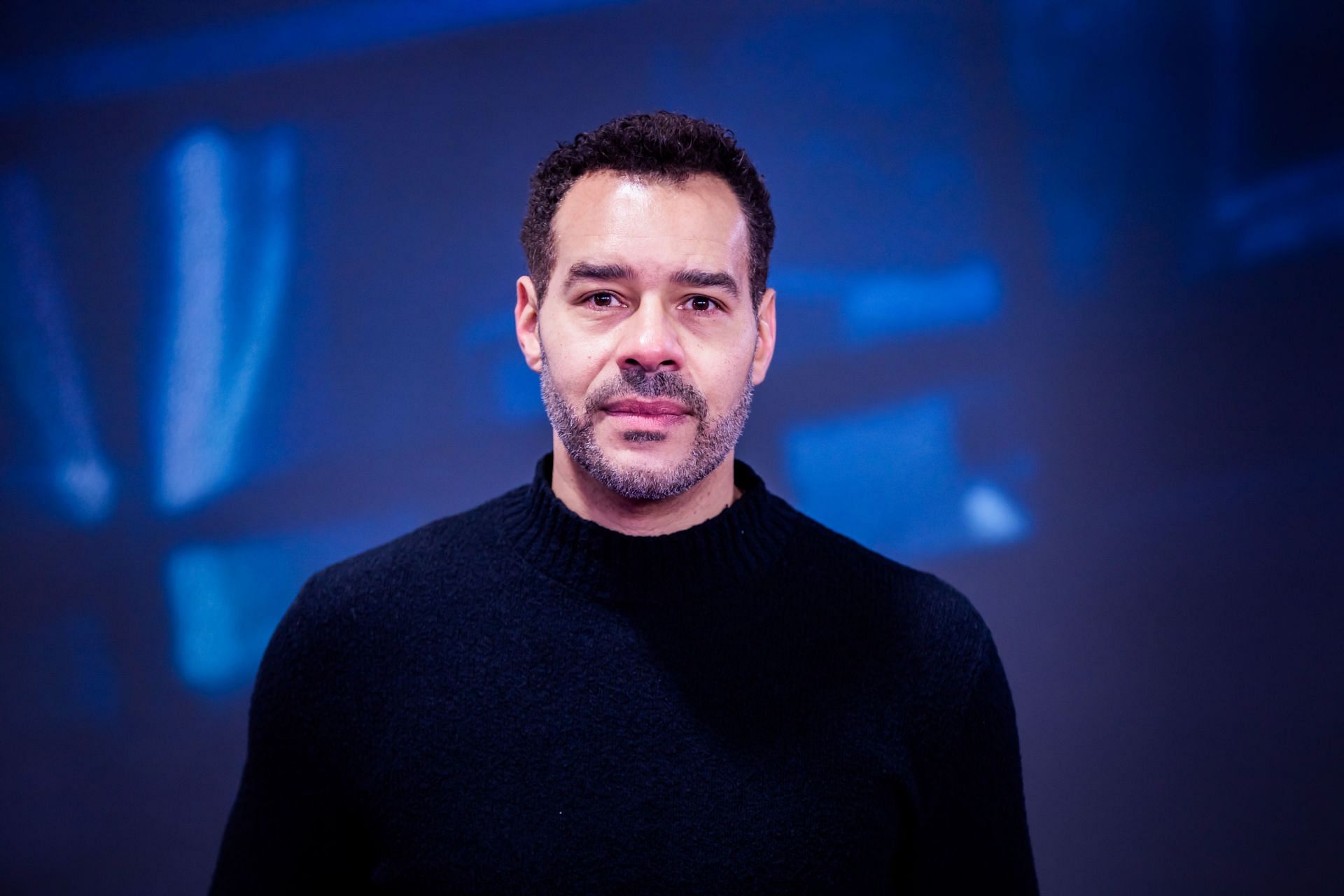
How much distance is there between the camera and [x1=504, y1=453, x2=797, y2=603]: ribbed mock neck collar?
1.25 meters

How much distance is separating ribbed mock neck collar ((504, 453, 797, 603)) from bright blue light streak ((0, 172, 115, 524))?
1.07 meters

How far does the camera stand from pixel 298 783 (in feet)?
4.19

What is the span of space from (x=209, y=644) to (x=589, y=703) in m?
1.04

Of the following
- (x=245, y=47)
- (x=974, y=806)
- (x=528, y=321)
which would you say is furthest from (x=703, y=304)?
(x=245, y=47)

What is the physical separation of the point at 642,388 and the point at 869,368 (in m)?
0.80

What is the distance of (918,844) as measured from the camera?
125 centimetres

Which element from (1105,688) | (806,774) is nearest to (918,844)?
(806,774)

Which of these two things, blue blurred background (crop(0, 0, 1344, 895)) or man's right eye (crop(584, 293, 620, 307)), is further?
blue blurred background (crop(0, 0, 1344, 895))

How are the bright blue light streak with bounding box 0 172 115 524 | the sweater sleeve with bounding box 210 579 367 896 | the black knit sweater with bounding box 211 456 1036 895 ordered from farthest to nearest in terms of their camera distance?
the bright blue light streak with bounding box 0 172 115 524, the sweater sleeve with bounding box 210 579 367 896, the black knit sweater with bounding box 211 456 1036 895

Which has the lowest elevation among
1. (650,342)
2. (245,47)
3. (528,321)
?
(650,342)

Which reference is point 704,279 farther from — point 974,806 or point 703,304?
point 974,806

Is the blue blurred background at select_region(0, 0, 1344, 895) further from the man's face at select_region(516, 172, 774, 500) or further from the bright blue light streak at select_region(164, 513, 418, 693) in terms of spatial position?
the man's face at select_region(516, 172, 774, 500)

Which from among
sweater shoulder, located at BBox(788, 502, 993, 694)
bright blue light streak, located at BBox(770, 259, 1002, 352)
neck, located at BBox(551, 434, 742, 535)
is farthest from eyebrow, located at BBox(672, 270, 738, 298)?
bright blue light streak, located at BBox(770, 259, 1002, 352)

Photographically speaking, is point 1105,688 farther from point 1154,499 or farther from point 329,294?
point 329,294
